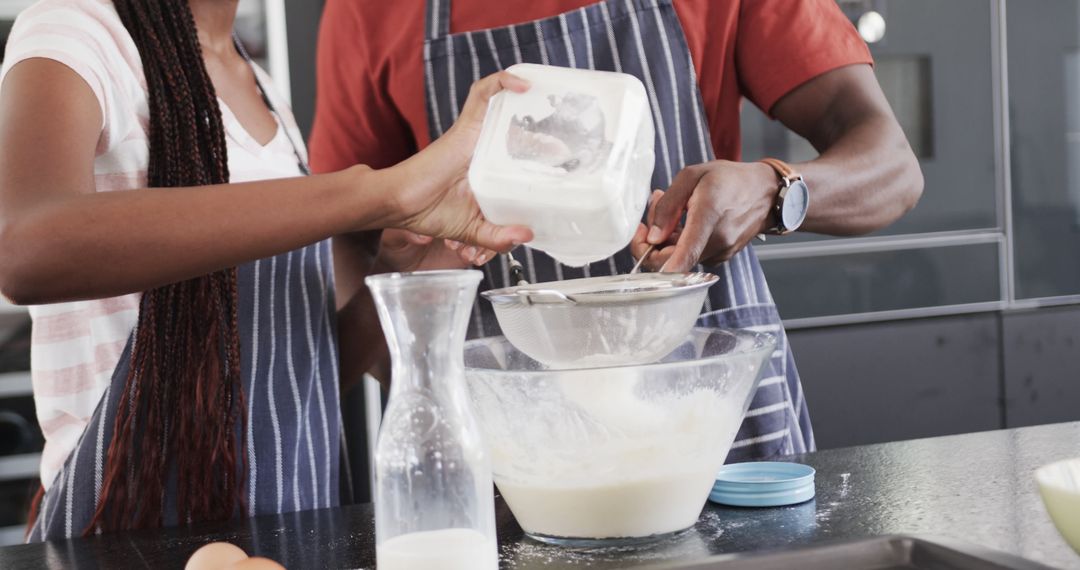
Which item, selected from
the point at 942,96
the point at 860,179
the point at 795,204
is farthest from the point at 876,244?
the point at 795,204

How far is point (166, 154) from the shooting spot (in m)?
1.23

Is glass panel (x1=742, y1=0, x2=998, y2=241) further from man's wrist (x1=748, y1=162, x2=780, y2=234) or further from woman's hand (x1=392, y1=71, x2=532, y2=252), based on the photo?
woman's hand (x1=392, y1=71, x2=532, y2=252)

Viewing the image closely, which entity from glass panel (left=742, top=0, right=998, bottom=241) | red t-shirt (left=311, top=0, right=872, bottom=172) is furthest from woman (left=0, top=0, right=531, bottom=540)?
glass panel (left=742, top=0, right=998, bottom=241)

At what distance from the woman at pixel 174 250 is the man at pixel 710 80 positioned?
0.62 feet

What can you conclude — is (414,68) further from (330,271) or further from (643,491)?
(643,491)

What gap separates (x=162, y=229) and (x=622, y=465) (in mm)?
464

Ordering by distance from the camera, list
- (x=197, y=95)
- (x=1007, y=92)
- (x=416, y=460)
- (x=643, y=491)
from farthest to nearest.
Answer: (x=1007, y=92) → (x=197, y=95) → (x=643, y=491) → (x=416, y=460)

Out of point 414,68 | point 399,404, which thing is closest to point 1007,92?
point 414,68

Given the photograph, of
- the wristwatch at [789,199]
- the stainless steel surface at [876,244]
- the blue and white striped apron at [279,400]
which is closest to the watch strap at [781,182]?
the wristwatch at [789,199]

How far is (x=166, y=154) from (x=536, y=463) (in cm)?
56

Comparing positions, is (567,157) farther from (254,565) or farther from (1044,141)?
(1044,141)

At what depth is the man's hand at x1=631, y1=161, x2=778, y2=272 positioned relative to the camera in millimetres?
1159

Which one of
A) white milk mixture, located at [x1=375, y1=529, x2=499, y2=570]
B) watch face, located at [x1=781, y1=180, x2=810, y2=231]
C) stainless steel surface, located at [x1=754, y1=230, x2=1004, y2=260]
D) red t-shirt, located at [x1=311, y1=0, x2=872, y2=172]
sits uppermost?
red t-shirt, located at [x1=311, y1=0, x2=872, y2=172]

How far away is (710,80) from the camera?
58.4 inches
